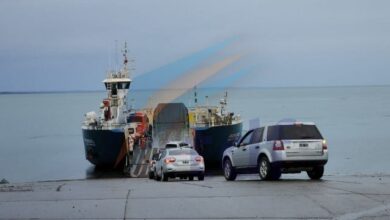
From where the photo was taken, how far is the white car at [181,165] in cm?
2625

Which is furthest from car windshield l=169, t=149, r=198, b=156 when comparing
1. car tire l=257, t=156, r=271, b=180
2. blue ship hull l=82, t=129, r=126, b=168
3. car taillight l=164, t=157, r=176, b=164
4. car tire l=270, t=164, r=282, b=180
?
blue ship hull l=82, t=129, r=126, b=168

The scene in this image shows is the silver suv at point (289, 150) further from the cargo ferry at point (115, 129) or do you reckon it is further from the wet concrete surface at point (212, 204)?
the cargo ferry at point (115, 129)

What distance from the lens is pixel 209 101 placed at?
6519cm

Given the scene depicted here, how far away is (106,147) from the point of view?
2105 inches

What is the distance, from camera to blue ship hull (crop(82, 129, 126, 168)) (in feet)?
171

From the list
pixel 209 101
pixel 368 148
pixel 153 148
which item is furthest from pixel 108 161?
pixel 368 148

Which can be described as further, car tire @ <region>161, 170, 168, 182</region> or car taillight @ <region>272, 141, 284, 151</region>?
car tire @ <region>161, 170, 168, 182</region>

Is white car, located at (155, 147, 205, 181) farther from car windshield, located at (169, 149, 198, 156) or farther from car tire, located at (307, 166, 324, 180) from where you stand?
car tire, located at (307, 166, 324, 180)

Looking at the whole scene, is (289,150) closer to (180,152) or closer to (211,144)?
(180,152)

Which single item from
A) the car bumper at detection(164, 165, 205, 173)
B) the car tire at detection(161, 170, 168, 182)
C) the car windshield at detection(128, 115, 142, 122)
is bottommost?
the car tire at detection(161, 170, 168, 182)

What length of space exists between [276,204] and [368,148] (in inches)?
2185

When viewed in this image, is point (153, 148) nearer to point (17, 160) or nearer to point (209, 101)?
point (209, 101)

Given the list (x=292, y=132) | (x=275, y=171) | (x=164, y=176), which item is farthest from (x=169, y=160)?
(x=292, y=132)

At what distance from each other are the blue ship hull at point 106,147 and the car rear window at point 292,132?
1317 inches
